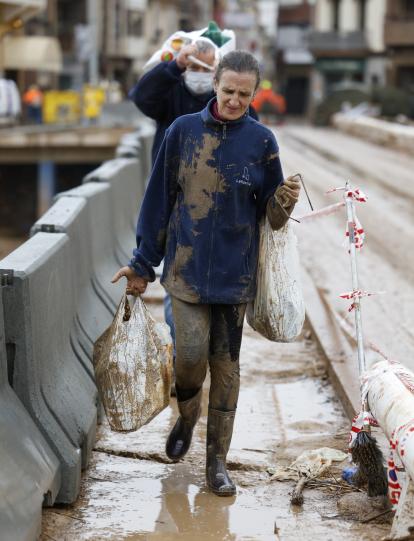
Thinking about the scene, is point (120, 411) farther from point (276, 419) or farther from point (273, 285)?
point (276, 419)

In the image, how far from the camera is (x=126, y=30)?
78812 mm

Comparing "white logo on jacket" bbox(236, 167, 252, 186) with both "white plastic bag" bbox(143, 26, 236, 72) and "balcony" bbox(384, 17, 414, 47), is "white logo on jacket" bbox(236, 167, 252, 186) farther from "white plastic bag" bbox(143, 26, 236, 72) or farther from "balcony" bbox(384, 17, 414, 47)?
"balcony" bbox(384, 17, 414, 47)

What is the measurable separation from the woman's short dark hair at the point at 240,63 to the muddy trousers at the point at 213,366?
101 centimetres

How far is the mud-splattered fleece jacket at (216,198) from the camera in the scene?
15.8 ft

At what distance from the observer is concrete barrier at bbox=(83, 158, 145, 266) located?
925cm

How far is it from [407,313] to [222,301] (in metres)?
4.89

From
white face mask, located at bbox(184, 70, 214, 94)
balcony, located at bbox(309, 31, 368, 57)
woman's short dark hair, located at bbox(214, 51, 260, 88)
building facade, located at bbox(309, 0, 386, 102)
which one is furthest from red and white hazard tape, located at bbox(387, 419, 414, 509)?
balcony, located at bbox(309, 31, 368, 57)

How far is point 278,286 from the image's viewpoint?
16.3ft

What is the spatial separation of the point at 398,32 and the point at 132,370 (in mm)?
63109

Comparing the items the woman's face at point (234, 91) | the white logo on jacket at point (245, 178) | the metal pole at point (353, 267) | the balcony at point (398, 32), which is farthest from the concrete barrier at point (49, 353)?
the balcony at point (398, 32)

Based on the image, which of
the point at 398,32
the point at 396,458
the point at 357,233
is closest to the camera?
the point at 396,458

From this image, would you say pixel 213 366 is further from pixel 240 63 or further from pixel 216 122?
pixel 240 63

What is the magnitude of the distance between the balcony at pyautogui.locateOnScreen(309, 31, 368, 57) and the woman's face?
7322cm

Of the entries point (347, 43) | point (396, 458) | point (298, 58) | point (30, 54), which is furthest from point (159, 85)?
point (298, 58)
